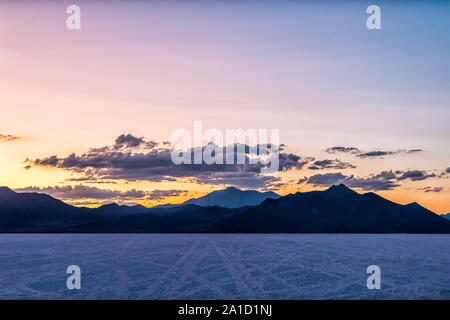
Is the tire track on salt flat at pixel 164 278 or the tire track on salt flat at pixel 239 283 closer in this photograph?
the tire track on salt flat at pixel 239 283

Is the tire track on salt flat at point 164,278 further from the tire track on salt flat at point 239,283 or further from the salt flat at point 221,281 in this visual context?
the tire track on salt flat at point 239,283

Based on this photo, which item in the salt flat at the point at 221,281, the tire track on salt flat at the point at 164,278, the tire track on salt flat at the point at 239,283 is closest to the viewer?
the tire track on salt flat at the point at 239,283

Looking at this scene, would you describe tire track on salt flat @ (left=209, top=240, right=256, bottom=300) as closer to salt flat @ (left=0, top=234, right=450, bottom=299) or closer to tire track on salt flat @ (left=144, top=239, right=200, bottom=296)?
salt flat @ (left=0, top=234, right=450, bottom=299)

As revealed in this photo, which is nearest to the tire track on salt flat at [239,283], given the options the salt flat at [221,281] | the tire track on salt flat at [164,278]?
the salt flat at [221,281]

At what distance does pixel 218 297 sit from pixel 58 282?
9.70m

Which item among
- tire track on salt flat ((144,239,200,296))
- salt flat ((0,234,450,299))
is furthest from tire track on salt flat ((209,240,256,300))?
tire track on salt flat ((144,239,200,296))

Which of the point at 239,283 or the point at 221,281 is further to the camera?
the point at 221,281

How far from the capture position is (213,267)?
28.6 m

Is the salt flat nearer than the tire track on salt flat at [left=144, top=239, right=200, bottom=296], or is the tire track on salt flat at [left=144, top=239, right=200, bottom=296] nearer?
the salt flat

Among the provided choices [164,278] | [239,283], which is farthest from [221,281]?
[164,278]

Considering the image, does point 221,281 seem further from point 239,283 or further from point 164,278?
point 164,278
